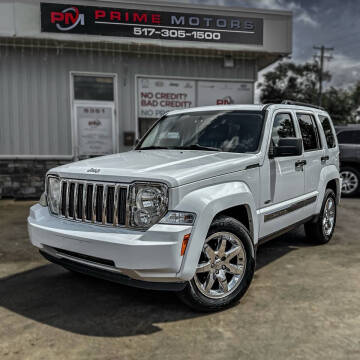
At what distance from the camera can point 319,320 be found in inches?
129

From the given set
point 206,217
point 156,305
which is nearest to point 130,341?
point 156,305

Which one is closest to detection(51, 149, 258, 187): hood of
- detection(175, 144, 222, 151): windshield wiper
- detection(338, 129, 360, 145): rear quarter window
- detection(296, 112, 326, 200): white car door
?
detection(175, 144, 222, 151): windshield wiper

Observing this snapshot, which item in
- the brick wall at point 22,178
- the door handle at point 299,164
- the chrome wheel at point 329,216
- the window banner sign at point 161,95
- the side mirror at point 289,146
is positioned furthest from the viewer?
the window banner sign at point 161,95

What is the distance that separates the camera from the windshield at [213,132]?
4176 mm

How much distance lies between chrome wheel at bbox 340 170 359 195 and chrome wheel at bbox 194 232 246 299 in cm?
774

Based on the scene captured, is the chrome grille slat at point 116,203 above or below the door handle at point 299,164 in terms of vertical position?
below

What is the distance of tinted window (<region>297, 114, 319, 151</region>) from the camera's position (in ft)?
16.5

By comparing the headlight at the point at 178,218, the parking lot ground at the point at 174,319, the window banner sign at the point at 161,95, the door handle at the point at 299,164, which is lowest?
the parking lot ground at the point at 174,319

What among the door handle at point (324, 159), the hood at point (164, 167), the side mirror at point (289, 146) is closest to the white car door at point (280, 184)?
the side mirror at point (289, 146)

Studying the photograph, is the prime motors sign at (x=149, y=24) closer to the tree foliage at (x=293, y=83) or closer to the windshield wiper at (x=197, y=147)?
the windshield wiper at (x=197, y=147)

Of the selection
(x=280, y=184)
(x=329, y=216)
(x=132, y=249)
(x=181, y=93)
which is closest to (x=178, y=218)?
(x=132, y=249)

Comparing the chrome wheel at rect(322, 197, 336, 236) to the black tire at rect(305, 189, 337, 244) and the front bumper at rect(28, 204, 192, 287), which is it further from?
the front bumper at rect(28, 204, 192, 287)

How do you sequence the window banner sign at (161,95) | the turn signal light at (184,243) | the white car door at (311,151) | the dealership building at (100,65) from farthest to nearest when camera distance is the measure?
the window banner sign at (161,95) < the dealership building at (100,65) < the white car door at (311,151) < the turn signal light at (184,243)

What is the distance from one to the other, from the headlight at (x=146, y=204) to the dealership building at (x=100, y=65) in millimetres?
7153
